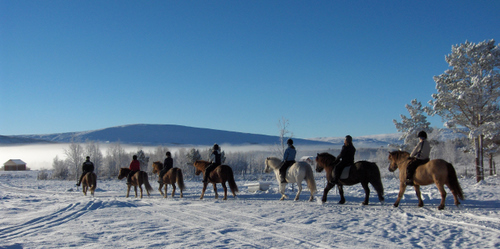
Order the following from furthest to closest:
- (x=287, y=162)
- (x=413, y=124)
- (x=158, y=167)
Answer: (x=413, y=124), (x=158, y=167), (x=287, y=162)

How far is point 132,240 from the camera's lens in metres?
6.61

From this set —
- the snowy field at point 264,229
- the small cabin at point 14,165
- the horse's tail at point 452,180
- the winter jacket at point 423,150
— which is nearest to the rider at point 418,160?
the winter jacket at point 423,150

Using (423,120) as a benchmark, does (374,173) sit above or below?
below

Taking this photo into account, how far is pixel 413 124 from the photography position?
33594 mm

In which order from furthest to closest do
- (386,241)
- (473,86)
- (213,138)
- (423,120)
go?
(213,138), (423,120), (473,86), (386,241)

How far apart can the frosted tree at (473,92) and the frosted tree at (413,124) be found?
6.82 metres

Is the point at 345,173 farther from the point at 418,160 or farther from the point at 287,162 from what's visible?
the point at 287,162

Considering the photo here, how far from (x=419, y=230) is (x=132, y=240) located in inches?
233

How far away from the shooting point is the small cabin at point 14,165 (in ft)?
329

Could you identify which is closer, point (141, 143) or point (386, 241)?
point (386, 241)

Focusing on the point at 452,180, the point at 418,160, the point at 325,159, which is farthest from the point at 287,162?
the point at 452,180

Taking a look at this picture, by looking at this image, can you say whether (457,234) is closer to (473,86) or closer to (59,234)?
(59,234)

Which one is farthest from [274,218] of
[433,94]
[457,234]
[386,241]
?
[433,94]

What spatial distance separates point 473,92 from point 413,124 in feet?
34.9
